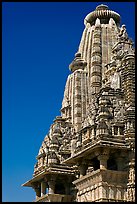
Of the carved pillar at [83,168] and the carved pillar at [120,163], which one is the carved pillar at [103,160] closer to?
the carved pillar at [120,163]

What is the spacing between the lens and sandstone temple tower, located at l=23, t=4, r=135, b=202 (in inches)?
966

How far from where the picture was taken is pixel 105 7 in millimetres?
38625

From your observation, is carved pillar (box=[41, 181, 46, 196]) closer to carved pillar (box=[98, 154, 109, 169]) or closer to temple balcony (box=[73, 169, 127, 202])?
temple balcony (box=[73, 169, 127, 202])

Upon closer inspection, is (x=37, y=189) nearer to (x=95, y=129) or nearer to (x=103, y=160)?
(x=95, y=129)

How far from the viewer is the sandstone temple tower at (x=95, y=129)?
80.5 feet

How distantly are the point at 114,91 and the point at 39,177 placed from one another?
8309 millimetres

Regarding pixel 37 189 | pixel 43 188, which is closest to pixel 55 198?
pixel 43 188

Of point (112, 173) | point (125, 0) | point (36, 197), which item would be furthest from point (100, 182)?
point (125, 0)

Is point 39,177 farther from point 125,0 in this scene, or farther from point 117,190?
point 125,0

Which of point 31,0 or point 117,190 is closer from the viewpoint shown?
point 31,0

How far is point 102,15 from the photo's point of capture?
125 ft

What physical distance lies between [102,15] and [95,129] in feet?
49.5

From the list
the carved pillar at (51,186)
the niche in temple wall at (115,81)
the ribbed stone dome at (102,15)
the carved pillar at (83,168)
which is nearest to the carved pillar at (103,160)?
the carved pillar at (83,168)

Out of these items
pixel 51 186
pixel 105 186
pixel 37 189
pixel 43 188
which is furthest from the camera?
pixel 37 189
